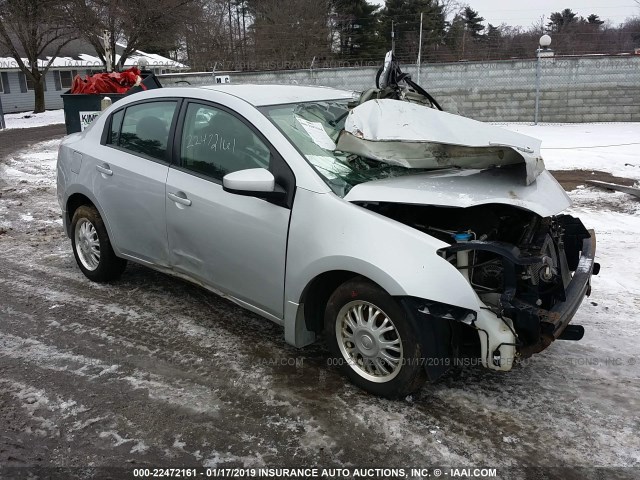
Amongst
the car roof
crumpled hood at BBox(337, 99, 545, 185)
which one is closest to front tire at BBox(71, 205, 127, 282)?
the car roof

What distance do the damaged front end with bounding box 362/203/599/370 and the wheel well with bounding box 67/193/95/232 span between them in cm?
290

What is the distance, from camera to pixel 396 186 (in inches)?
130

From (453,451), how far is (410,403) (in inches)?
17.7

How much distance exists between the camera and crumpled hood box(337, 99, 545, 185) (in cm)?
340

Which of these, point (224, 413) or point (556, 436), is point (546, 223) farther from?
point (224, 413)

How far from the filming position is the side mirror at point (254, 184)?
3.34m

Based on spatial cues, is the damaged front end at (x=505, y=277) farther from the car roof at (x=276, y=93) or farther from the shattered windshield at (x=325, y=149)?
the car roof at (x=276, y=93)

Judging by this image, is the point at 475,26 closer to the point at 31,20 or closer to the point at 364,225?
the point at 31,20

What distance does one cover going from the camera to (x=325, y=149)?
370cm

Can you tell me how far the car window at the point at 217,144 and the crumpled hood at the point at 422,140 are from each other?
56cm

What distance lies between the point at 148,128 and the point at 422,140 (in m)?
2.17

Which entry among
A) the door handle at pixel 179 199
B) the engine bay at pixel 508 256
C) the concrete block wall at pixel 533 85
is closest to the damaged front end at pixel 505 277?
the engine bay at pixel 508 256

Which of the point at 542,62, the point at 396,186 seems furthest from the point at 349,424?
the point at 542,62

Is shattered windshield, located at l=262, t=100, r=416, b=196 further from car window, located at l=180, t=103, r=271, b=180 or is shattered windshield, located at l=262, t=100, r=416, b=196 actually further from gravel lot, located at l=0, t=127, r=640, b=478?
gravel lot, located at l=0, t=127, r=640, b=478
